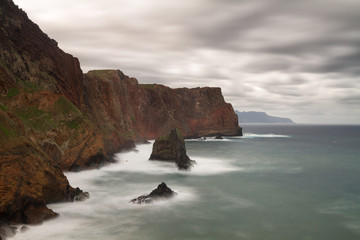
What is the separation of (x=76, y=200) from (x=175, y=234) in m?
10.3

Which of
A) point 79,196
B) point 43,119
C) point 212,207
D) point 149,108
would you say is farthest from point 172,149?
point 149,108

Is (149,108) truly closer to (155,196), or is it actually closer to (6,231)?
(155,196)

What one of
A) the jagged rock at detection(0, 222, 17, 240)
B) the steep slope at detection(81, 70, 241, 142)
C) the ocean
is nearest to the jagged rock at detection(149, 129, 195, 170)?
the ocean

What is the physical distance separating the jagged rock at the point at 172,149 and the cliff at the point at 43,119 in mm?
8631

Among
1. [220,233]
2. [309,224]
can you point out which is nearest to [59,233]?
[220,233]

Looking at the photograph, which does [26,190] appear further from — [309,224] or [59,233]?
[309,224]

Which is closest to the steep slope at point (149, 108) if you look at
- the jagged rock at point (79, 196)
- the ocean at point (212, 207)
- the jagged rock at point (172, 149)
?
the jagged rock at point (172, 149)

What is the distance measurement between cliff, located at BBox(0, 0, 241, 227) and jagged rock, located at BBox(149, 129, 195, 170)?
863 centimetres

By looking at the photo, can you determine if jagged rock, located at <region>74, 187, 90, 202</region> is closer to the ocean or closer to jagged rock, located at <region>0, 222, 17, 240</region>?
the ocean

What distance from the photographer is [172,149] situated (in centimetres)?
4988

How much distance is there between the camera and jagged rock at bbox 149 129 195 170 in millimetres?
46131

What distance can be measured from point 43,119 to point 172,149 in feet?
72.9

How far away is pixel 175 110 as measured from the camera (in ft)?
387

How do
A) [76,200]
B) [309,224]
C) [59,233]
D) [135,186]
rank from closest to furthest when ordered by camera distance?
[59,233]
[309,224]
[76,200]
[135,186]
